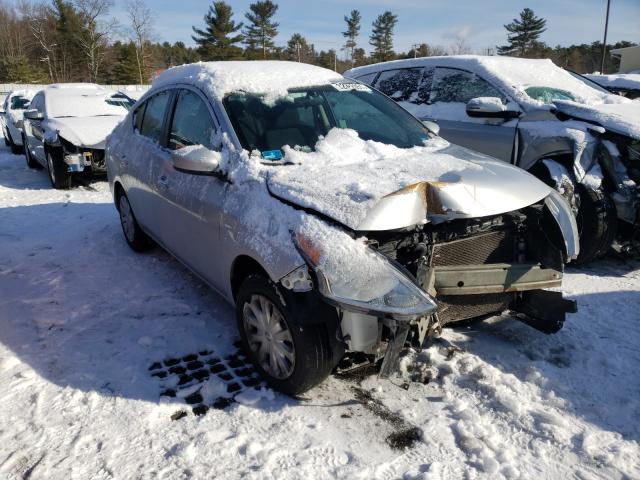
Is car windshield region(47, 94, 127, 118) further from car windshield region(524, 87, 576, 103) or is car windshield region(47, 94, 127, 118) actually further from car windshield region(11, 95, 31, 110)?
car windshield region(524, 87, 576, 103)

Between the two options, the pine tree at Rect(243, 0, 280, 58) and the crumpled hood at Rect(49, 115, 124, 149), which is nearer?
the crumpled hood at Rect(49, 115, 124, 149)

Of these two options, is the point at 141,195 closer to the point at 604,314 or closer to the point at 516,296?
the point at 516,296

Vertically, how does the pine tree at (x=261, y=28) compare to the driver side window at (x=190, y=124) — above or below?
above

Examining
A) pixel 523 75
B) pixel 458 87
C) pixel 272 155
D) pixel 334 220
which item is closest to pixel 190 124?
pixel 272 155

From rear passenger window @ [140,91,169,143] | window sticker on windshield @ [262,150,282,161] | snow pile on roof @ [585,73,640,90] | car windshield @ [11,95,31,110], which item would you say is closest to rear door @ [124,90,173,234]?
rear passenger window @ [140,91,169,143]

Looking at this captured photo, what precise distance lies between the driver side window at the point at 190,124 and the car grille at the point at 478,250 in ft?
5.47

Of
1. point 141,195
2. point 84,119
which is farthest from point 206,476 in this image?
point 84,119

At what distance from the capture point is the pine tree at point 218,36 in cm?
4966

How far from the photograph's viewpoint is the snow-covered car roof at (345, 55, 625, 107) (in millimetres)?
5375

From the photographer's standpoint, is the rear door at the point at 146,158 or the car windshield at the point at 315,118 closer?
the car windshield at the point at 315,118

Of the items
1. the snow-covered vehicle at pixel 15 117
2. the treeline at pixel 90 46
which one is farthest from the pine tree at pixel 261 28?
the snow-covered vehicle at pixel 15 117

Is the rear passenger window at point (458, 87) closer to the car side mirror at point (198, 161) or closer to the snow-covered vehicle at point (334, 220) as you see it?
the snow-covered vehicle at point (334, 220)

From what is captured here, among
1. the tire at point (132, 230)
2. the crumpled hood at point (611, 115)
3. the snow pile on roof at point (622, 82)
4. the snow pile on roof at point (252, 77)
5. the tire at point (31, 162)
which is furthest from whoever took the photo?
the tire at point (31, 162)

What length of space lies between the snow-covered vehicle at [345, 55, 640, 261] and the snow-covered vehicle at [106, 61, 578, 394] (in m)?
1.50
